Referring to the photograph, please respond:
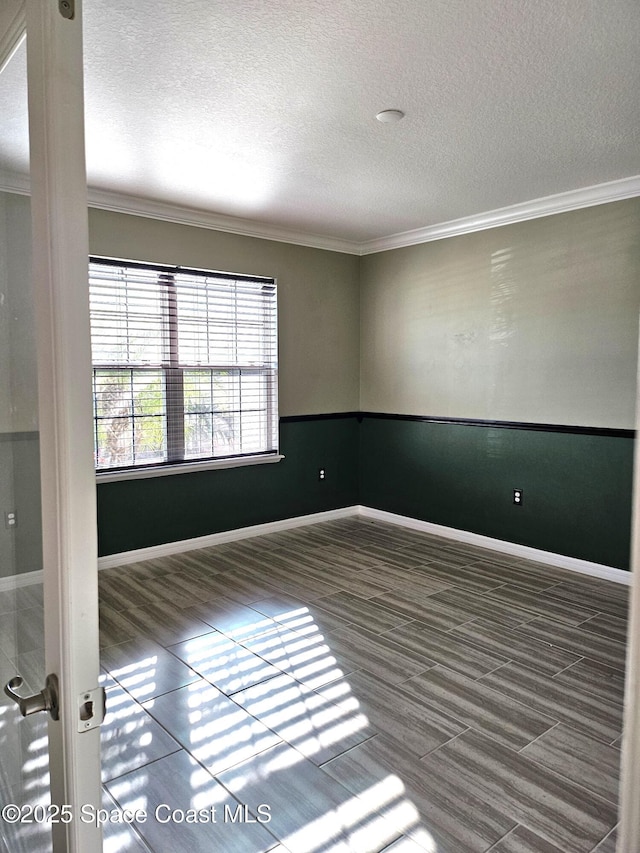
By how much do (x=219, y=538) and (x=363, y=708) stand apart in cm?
248

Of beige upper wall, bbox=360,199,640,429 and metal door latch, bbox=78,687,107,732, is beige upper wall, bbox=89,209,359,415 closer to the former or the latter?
beige upper wall, bbox=360,199,640,429

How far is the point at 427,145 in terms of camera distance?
3.06m

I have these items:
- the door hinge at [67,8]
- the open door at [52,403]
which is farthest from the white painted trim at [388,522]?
the door hinge at [67,8]

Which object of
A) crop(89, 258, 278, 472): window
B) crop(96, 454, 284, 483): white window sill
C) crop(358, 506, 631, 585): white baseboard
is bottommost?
crop(358, 506, 631, 585): white baseboard

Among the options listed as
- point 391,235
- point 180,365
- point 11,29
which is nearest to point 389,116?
point 11,29

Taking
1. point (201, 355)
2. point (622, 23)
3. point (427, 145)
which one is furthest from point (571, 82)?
point (201, 355)

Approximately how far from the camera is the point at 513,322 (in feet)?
14.4

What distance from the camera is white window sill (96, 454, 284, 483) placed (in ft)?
13.3

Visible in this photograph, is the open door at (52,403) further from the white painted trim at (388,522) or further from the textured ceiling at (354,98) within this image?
the white painted trim at (388,522)

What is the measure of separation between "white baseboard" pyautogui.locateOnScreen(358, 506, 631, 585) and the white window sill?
1.16 metres

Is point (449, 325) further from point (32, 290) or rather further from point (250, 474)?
point (32, 290)

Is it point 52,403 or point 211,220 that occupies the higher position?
point 211,220

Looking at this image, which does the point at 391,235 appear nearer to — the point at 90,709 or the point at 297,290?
the point at 297,290

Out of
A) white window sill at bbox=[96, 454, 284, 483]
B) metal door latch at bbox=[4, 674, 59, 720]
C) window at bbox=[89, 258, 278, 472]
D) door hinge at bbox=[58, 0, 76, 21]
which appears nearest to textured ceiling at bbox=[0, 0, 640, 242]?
door hinge at bbox=[58, 0, 76, 21]
